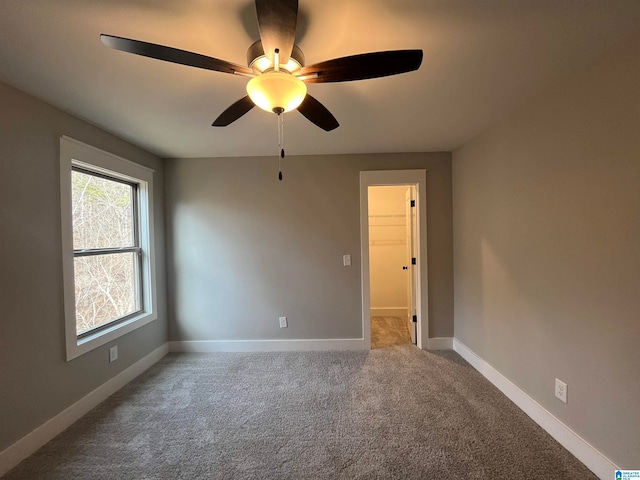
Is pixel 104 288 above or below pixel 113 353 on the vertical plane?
above

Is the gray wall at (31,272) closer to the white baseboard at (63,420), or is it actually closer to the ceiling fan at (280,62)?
the white baseboard at (63,420)

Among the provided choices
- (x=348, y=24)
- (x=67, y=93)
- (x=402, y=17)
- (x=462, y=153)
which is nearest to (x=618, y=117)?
(x=402, y=17)

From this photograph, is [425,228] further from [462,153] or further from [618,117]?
[618,117]

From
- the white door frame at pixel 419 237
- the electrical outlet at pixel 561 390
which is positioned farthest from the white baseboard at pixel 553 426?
the white door frame at pixel 419 237

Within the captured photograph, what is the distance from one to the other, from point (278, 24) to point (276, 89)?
221 millimetres

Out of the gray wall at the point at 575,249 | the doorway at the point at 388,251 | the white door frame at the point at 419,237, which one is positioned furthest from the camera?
the doorway at the point at 388,251

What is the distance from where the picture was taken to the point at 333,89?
1.80m

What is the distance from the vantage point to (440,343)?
10.8 feet

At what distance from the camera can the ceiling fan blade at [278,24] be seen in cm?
95

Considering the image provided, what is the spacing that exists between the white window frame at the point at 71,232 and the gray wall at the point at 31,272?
5 cm

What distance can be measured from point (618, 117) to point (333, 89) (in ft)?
4.93

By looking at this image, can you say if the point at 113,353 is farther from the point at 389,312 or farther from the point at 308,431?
the point at 389,312

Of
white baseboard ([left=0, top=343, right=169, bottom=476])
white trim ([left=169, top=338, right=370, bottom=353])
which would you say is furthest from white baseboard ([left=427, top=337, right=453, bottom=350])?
white baseboard ([left=0, top=343, right=169, bottom=476])

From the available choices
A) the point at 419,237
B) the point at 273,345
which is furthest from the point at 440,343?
the point at 273,345
